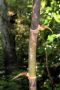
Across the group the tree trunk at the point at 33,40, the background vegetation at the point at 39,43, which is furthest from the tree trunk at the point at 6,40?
the tree trunk at the point at 33,40

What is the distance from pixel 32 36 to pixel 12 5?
4.91 metres

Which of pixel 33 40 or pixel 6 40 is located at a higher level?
pixel 33 40

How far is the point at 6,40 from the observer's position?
21.9 feet

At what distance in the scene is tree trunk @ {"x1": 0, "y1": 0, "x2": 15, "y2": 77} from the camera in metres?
6.50

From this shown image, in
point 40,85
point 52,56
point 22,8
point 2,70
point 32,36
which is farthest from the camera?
point 22,8

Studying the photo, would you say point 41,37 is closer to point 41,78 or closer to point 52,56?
point 52,56

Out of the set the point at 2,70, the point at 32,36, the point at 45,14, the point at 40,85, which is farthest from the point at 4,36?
the point at 32,36

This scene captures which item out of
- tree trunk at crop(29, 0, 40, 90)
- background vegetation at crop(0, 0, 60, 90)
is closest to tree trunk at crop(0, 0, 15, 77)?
background vegetation at crop(0, 0, 60, 90)

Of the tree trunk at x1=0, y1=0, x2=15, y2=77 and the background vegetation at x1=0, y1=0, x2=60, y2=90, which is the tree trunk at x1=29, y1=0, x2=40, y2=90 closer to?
the background vegetation at x1=0, y1=0, x2=60, y2=90

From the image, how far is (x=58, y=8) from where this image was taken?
18.5 feet

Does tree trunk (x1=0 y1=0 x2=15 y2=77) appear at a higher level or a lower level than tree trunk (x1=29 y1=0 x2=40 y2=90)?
lower

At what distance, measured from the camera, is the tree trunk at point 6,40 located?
6.50 meters

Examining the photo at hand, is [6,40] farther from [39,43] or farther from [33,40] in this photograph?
[33,40]

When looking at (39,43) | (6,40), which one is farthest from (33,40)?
(6,40)
